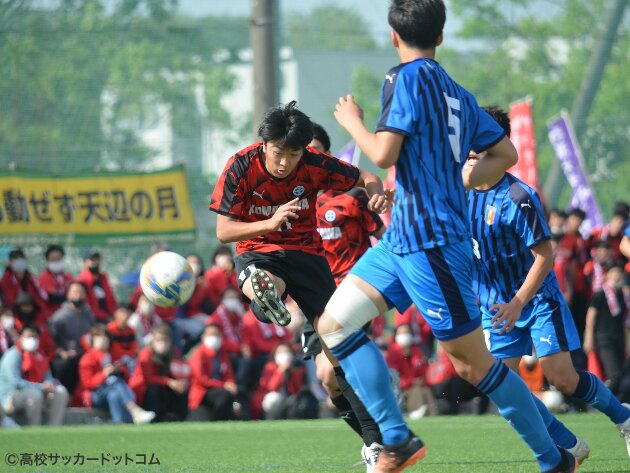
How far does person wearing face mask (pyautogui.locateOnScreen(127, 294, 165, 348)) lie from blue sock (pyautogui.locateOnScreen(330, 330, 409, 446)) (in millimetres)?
9244

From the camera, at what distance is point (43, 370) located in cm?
1278

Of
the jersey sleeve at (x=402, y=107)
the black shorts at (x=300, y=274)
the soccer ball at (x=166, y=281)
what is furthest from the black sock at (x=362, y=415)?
the jersey sleeve at (x=402, y=107)

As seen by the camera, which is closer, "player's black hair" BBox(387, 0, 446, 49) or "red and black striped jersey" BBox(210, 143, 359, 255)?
"player's black hair" BBox(387, 0, 446, 49)

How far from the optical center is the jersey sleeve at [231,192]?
6609 millimetres

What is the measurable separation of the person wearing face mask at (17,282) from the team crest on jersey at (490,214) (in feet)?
27.2

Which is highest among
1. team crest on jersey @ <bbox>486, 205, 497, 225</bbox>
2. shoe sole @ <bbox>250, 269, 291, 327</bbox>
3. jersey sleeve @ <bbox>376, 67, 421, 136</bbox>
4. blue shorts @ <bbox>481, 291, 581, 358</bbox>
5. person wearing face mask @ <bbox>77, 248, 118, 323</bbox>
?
jersey sleeve @ <bbox>376, 67, 421, 136</bbox>

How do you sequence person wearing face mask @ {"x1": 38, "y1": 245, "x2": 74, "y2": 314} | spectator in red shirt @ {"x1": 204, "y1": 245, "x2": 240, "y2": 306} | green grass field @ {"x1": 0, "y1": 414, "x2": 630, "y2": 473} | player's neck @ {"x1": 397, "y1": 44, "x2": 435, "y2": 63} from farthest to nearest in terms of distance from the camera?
spectator in red shirt @ {"x1": 204, "y1": 245, "x2": 240, "y2": 306}
person wearing face mask @ {"x1": 38, "y1": 245, "x2": 74, "y2": 314}
green grass field @ {"x1": 0, "y1": 414, "x2": 630, "y2": 473}
player's neck @ {"x1": 397, "y1": 44, "x2": 435, "y2": 63}

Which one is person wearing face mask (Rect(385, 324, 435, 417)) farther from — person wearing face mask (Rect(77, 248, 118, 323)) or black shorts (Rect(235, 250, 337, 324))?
black shorts (Rect(235, 250, 337, 324))

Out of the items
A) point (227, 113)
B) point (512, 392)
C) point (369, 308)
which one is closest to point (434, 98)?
point (369, 308)

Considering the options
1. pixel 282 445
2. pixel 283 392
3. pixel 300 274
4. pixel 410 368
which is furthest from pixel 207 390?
pixel 300 274

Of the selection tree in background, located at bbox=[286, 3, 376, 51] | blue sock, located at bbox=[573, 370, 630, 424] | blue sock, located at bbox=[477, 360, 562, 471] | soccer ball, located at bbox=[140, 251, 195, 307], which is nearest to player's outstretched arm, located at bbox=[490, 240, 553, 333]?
blue sock, located at bbox=[477, 360, 562, 471]

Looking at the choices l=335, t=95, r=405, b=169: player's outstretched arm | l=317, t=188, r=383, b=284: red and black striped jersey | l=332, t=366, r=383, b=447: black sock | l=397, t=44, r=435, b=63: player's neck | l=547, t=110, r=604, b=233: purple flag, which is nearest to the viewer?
l=335, t=95, r=405, b=169: player's outstretched arm

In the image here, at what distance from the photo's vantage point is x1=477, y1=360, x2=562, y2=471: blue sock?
5246mm

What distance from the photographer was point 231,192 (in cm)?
664
